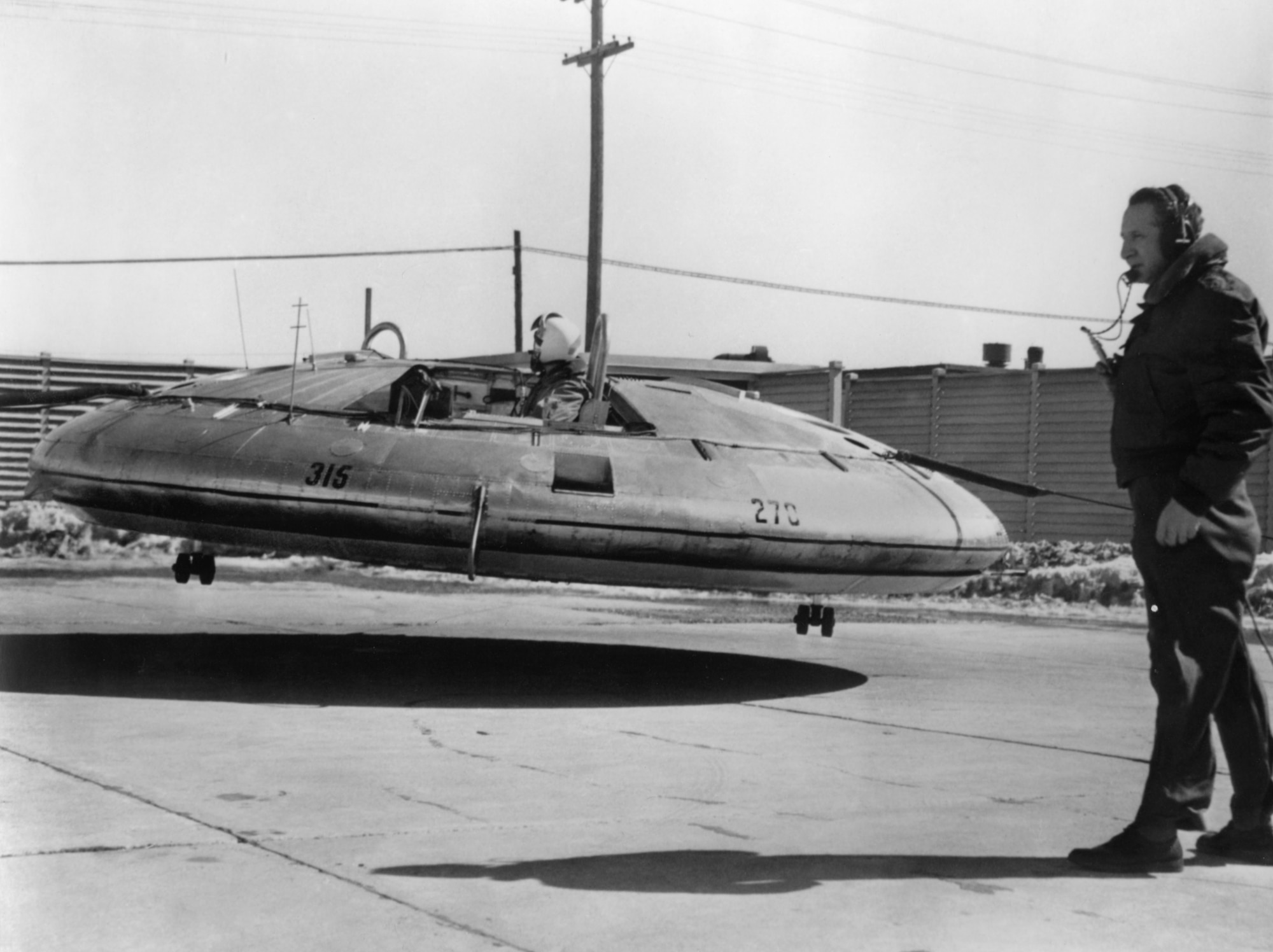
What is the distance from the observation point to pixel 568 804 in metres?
4.81

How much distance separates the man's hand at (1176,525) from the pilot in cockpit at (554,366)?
4.97 metres

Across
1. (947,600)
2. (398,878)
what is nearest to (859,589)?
(398,878)

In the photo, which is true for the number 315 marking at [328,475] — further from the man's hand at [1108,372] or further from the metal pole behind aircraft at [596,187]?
the metal pole behind aircraft at [596,187]

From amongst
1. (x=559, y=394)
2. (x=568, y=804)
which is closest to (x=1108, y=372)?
(x=568, y=804)

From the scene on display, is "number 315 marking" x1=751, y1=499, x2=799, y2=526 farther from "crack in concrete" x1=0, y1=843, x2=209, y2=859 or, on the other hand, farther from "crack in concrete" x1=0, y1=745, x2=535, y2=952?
"crack in concrete" x1=0, y1=843, x2=209, y2=859

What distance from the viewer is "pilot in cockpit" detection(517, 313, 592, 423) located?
891 centimetres

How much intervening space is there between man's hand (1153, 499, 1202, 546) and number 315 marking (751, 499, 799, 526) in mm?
3727

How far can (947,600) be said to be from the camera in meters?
18.1

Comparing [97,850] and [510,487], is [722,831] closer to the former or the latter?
[97,850]

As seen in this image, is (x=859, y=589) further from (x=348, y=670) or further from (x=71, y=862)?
(x=71, y=862)

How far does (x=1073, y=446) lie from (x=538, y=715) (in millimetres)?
20347

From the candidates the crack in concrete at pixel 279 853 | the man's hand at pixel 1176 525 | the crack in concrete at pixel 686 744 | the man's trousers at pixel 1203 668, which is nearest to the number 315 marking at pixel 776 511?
the crack in concrete at pixel 686 744

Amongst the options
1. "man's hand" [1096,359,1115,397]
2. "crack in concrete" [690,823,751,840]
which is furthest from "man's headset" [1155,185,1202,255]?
"crack in concrete" [690,823,751,840]

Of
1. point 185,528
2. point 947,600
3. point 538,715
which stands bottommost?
point 947,600
